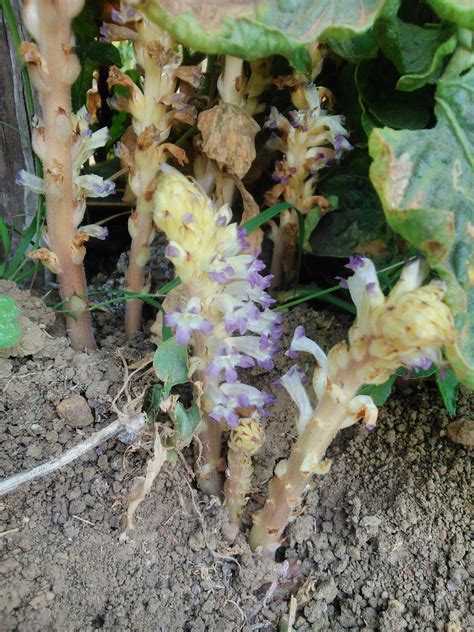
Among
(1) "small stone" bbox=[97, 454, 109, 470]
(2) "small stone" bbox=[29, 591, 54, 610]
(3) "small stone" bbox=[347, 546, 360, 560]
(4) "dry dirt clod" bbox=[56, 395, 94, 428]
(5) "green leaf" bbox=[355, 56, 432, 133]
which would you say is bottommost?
(3) "small stone" bbox=[347, 546, 360, 560]

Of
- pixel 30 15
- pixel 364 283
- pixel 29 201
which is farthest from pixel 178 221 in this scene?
pixel 29 201

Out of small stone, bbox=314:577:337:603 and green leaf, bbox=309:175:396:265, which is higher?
green leaf, bbox=309:175:396:265

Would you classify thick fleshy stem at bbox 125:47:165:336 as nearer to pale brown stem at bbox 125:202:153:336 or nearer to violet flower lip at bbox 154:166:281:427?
pale brown stem at bbox 125:202:153:336

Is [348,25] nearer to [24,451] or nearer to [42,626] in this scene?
[24,451]

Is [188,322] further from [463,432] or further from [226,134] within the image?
[463,432]

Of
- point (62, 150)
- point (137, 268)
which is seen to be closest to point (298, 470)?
point (137, 268)

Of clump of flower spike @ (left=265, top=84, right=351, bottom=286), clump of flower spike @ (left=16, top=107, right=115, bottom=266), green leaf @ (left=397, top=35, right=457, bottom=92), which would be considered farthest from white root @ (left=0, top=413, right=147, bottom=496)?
green leaf @ (left=397, top=35, right=457, bottom=92)

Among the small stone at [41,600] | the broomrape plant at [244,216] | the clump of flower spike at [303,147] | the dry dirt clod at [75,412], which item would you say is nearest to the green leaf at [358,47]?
the broomrape plant at [244,216]
